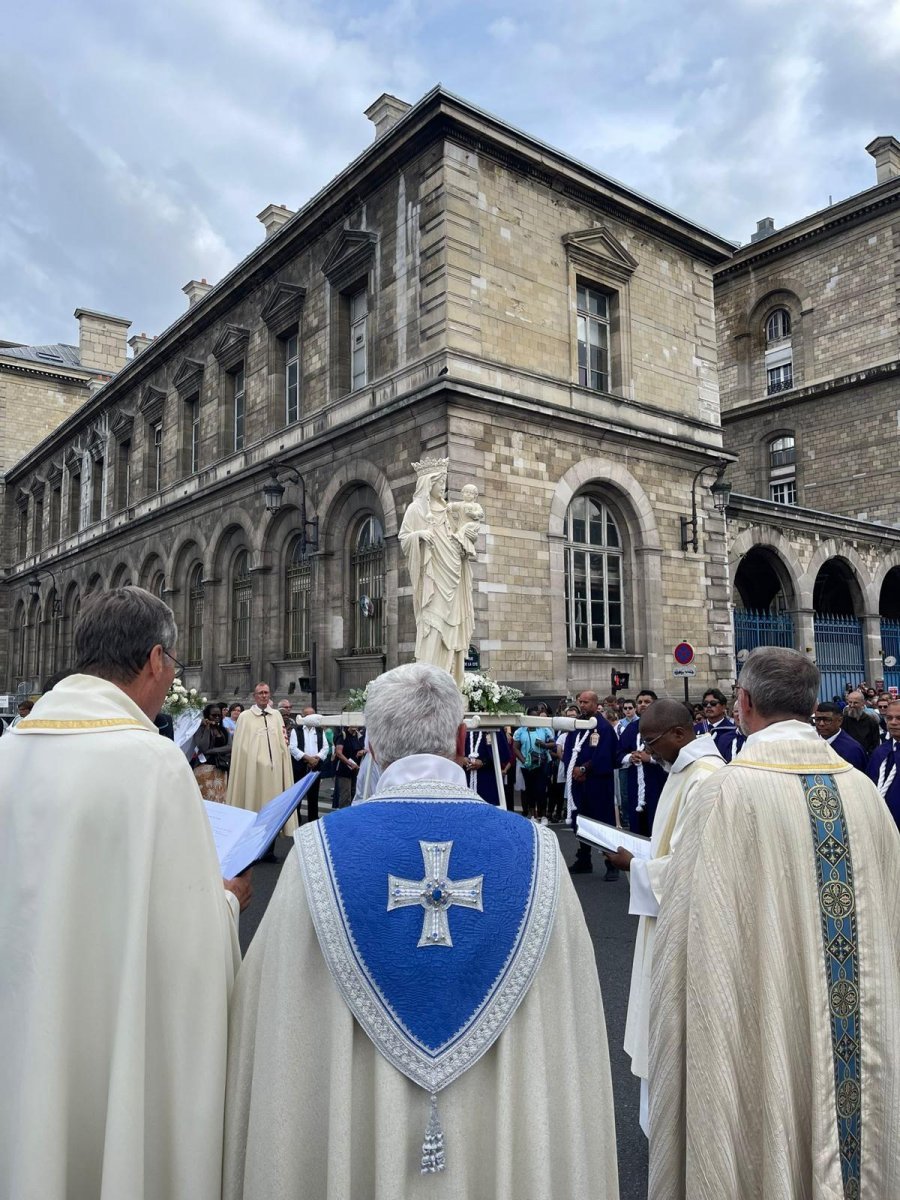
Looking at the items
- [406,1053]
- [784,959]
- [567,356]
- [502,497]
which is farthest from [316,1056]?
[567,356]

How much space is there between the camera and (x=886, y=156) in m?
30.7

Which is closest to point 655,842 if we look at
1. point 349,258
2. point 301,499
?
point 301,499

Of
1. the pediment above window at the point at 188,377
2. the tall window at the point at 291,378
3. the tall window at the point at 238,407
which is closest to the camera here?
the tall window at the point at 291,378

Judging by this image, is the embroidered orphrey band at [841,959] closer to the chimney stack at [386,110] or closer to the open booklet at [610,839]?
the open booklet at [610,839]

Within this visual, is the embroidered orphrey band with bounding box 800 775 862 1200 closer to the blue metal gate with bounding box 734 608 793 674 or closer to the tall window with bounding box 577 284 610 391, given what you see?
the tall window with bounding box 577 284 610 391

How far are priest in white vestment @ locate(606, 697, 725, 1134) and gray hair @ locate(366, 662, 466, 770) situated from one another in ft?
4.78

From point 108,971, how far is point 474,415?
15.6 metres

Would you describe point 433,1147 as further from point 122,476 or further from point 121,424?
point 122,476

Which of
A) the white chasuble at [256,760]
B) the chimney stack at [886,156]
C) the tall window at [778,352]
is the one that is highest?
the chimney stack at [886,156]

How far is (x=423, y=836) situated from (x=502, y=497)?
608 inches

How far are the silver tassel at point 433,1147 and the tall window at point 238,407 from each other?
23725 millimetres

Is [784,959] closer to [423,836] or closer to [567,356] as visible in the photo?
[423,836]

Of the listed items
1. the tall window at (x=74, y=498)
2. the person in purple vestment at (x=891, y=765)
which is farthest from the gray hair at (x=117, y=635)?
the tall window at (x=74, y=498)

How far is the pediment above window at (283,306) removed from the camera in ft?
70.8
